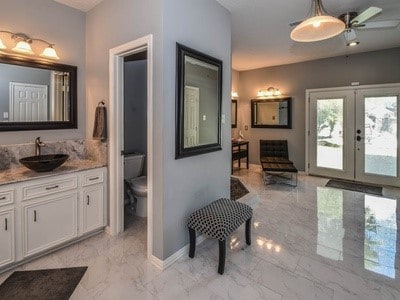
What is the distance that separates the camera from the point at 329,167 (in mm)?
5250

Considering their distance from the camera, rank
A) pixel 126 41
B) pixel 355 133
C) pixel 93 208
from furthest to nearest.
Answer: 1. pixel 355 133
2. pixel 93 208
3. pixel 126 41

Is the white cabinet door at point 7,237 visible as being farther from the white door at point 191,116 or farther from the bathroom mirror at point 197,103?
the white door at point 191,116

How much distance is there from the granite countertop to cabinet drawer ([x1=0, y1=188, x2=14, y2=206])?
0.23 feet

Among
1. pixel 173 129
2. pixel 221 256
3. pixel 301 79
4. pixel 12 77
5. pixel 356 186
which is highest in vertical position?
pixel 301 79

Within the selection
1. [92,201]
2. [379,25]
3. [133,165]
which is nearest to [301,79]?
[379,25]

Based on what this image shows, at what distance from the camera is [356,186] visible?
15.2 ft

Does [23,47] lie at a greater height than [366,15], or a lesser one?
lesser

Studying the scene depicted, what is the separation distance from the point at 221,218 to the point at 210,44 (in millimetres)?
1792

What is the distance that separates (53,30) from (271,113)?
15.9 feet

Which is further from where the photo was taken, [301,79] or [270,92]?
[270,92]

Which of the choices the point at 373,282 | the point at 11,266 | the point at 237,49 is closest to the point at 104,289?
the point at 11,266


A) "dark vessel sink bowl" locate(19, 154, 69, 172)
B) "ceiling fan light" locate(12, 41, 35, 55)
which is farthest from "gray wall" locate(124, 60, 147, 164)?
"dark vessel sink bowl" locate(19, 154, 69, 172)

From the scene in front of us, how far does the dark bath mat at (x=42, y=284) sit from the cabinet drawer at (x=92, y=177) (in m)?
0.85

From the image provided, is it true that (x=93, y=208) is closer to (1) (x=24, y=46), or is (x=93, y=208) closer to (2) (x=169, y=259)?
(2) (x=169, y=259)
